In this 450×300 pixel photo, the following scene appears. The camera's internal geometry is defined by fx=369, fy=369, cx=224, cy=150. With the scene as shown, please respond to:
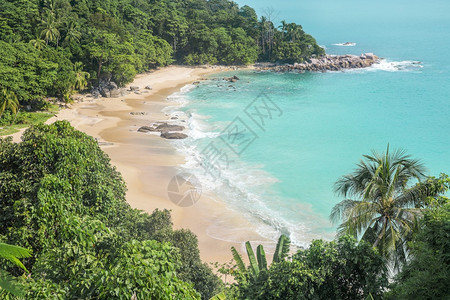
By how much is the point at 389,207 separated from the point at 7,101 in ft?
99.0

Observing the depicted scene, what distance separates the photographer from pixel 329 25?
167 metres

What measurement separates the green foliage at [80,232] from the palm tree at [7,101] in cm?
1817

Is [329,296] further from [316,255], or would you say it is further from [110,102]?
[110,102]

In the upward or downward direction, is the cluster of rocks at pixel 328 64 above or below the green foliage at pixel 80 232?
above

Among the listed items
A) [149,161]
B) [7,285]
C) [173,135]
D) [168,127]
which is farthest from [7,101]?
[7,285]

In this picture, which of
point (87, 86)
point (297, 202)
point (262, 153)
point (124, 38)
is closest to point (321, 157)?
point (262, 153)

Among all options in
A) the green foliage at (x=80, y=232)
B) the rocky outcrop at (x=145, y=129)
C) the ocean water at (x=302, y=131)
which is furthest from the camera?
the rocky outcrop at (x=145, y=129)

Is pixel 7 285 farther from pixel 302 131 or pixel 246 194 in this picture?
pixel 302 131

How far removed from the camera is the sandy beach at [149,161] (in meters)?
19.8

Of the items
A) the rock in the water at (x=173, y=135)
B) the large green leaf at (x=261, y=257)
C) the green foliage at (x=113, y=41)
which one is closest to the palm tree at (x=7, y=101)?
the green foliage at (x=113, y=41)

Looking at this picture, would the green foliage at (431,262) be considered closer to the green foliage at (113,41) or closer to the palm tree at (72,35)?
the green foliage at (113,41)

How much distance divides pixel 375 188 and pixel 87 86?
42.8m

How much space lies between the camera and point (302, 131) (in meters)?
39.2

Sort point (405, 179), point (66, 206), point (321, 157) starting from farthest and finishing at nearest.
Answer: point (321, 157) → point (405, 179) → point (66, 206)
